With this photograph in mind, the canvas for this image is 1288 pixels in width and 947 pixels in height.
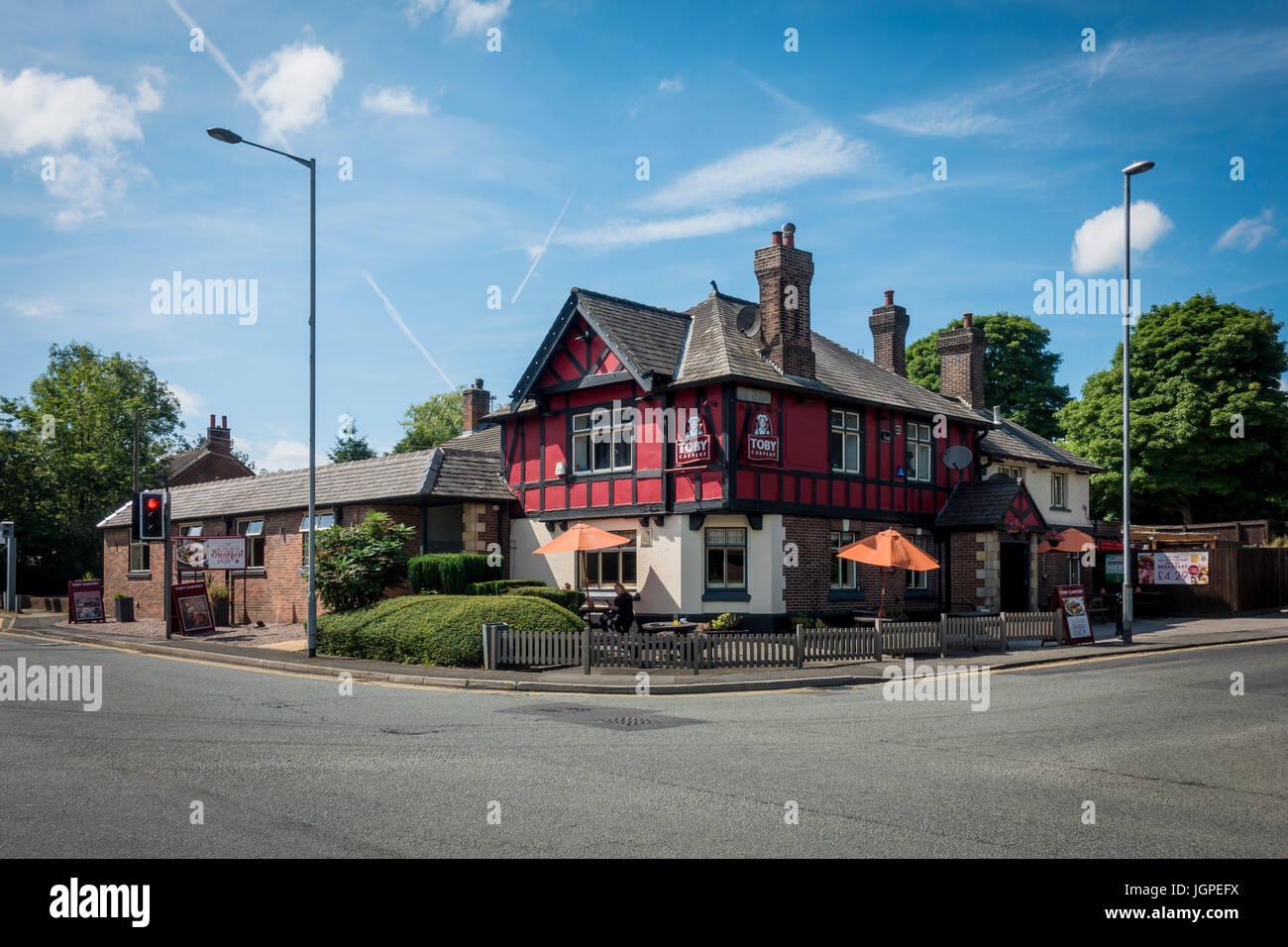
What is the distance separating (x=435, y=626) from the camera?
19.5 metres

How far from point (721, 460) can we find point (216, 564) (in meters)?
16.1

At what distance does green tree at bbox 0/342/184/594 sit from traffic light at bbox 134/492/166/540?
22297 millimetres

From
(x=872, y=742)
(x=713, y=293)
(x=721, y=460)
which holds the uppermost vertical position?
(x=713, y=293)

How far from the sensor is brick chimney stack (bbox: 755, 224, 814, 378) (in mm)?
26109

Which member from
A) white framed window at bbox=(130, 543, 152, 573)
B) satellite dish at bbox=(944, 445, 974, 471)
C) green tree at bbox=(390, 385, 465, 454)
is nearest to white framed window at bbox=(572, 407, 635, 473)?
satellite dish at bbox=(944, 445, 974, 471)

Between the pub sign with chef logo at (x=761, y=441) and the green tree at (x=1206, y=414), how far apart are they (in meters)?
26.8

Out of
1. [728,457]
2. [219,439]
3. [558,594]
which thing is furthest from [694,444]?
[219,439]

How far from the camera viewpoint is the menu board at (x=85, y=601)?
32938mm

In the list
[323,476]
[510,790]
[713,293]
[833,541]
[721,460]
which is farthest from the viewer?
[323,476]

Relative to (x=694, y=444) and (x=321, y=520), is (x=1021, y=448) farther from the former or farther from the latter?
(x=321, y=520)

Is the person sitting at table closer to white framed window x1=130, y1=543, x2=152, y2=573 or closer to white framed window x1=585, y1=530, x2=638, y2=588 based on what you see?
white framed window x1=585, y1=530, x2=638, y2=588
